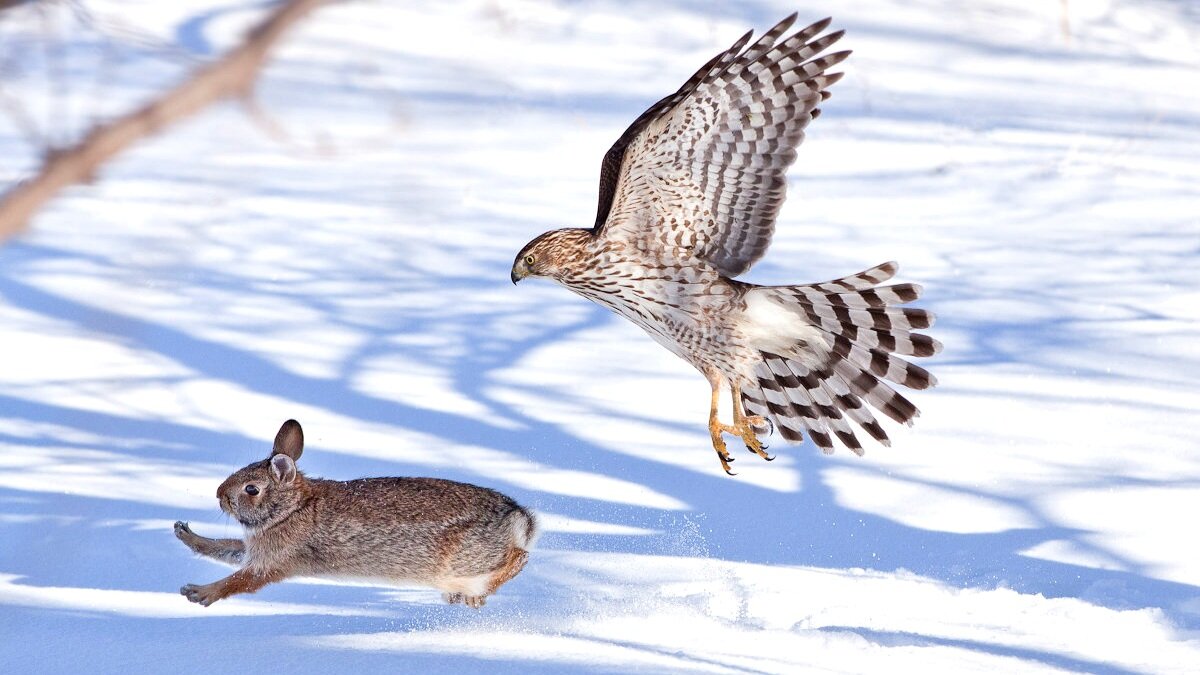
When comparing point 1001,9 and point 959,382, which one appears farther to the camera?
point 1001,9

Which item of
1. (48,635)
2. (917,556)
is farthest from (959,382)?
(48,635)

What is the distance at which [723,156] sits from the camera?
3.72m

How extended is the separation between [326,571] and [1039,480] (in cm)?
322

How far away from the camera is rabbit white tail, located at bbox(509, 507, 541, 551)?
4.32 metres

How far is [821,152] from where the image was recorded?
35.2ft

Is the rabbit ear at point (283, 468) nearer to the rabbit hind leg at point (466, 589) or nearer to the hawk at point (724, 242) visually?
the rabbit hind leg at point (466, 589)

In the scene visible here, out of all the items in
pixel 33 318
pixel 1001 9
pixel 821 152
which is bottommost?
pixel 33 318

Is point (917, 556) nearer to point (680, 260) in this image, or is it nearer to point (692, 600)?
point (692, 600)

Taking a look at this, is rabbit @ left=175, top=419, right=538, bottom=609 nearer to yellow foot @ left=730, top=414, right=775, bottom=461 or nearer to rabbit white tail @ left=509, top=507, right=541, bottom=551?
rabbit white tail @ left=509, top=507, right=541, bottom=551

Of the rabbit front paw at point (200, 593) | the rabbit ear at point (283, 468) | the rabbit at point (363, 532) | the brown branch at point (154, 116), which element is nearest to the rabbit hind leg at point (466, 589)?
the rabbit at point (363, 532)

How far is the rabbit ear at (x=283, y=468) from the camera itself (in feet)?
13.6

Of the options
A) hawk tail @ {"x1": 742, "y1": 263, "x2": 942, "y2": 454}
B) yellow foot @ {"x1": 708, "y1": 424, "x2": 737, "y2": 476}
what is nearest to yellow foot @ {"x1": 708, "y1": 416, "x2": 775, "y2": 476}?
yellow foot @ {"x1": 708, "y1": 424, "x2": 737, "y2": 476}

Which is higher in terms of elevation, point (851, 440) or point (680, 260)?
point (680, 260)

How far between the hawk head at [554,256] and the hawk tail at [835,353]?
0.50 meters
